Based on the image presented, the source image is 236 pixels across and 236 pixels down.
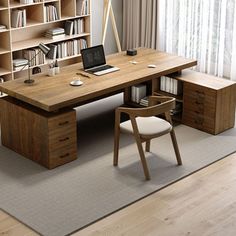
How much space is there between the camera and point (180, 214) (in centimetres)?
464

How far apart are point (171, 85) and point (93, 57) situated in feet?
2.93

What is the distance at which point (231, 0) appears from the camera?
7258mm

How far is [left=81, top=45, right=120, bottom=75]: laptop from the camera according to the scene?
20.0ft

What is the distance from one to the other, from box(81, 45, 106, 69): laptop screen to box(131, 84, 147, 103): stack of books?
0.58 meters

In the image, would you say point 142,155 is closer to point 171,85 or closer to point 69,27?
point 171,85

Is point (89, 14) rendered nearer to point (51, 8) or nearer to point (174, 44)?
point (51, 8)

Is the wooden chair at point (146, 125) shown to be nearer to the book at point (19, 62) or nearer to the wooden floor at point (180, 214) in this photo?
the wooden floor at point (180, 214)

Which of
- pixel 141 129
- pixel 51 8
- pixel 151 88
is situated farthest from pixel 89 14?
pixel 141 129

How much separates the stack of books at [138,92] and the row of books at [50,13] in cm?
147

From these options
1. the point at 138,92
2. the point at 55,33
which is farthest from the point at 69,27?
the point at 138,92

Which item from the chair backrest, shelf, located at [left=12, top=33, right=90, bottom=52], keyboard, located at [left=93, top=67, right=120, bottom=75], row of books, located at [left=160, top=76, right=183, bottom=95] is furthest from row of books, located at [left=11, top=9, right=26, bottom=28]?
the chair backrest

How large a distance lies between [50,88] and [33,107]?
0.26 m

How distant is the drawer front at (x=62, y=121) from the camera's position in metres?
5.25

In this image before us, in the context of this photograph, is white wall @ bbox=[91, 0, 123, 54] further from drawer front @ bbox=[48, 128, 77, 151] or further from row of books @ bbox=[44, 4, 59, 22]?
drawer front @ bbox=[48, 128, 77, 151]
